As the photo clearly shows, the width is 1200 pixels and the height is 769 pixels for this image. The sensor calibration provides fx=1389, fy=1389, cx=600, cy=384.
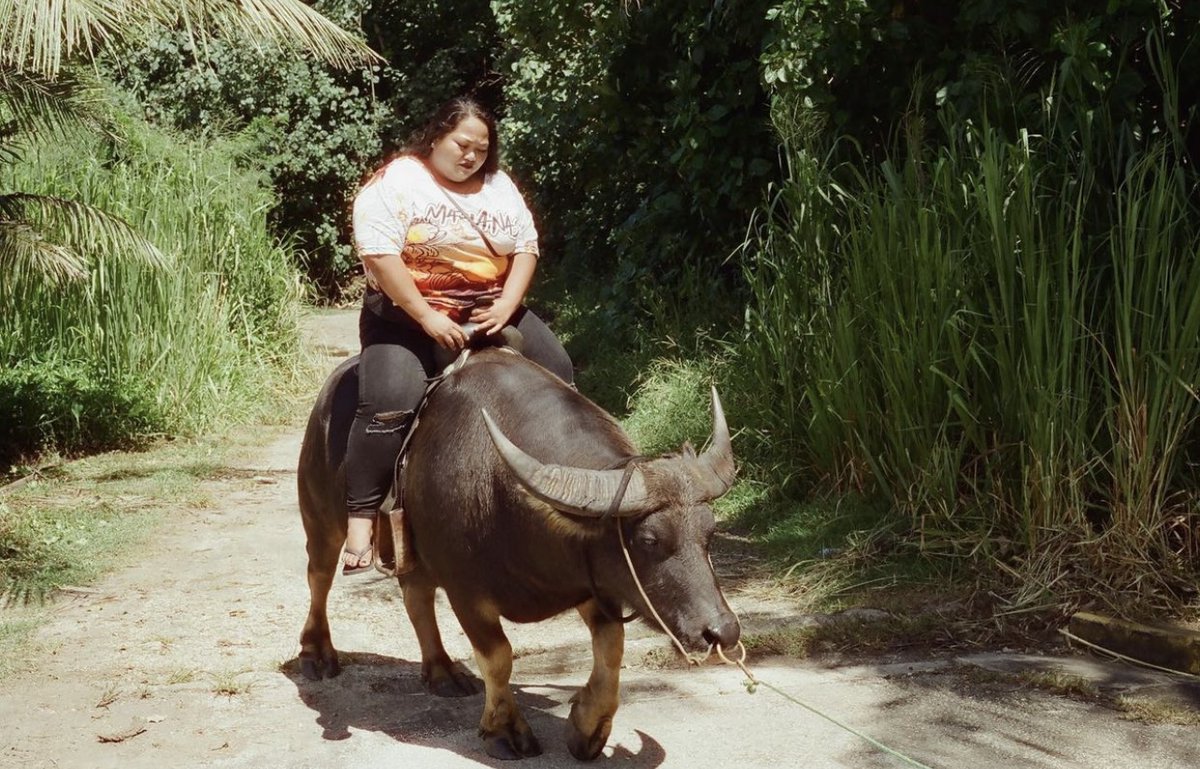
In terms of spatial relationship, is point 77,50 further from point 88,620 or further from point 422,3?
point 422,3

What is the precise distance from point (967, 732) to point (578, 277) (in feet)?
45.0

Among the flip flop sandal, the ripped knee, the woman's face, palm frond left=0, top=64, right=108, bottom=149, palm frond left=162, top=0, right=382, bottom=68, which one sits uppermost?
palm frond left=162, top=0, right=382, bottom=68

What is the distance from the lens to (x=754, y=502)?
8.71 metres

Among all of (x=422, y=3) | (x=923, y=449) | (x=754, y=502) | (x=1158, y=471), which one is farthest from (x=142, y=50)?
(x=1158, y=471)

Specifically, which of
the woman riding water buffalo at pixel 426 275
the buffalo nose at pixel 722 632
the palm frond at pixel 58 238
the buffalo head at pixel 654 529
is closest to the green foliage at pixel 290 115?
the palm frond at pixel 58 238

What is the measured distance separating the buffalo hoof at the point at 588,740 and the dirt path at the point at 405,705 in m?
0.07

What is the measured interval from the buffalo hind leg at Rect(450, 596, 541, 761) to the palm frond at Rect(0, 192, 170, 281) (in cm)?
563

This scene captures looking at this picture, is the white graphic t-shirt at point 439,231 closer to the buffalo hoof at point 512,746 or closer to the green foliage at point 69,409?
the buffalo hoof at point 512,746

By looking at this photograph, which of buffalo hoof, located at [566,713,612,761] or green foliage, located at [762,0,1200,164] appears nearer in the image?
buffalo hoof, located at [566,713,612,761]

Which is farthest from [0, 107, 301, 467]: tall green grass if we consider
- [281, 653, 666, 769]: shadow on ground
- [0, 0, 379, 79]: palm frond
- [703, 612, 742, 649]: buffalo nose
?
[703, 612, 742, 649]: buffalo nose

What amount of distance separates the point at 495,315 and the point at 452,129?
2.43 feet

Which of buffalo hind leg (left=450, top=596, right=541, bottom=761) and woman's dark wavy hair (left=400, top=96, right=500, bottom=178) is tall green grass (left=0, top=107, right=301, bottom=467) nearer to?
woman's dark wavy hair (left=400, top=96, right=500, bottom=178)

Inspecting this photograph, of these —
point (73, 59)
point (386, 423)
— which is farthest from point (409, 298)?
point (73, 59)

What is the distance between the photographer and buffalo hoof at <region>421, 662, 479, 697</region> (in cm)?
567
